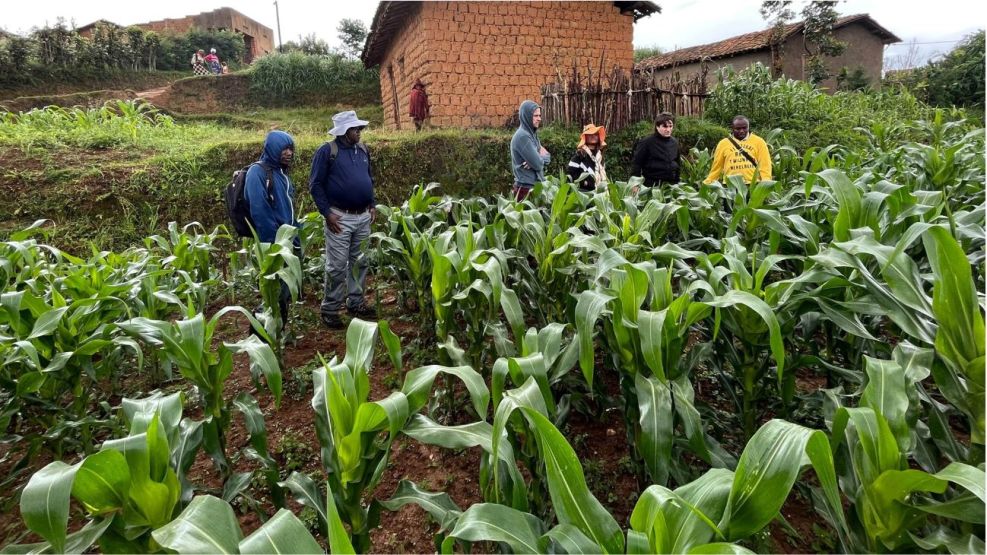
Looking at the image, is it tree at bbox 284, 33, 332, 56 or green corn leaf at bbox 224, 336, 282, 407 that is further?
tree at bbox 284, 33, 332, 56

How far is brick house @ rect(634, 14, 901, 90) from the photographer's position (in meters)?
17.2

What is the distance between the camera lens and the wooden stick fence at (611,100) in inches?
316

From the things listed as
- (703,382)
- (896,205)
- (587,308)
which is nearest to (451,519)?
(587,308)

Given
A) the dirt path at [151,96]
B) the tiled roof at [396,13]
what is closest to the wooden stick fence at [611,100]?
the tiled roof at [396,13]

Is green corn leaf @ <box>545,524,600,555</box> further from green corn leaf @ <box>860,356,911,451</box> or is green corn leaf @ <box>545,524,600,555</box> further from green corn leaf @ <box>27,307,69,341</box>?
green corn leaf @ <box>27,307,69,341</box>

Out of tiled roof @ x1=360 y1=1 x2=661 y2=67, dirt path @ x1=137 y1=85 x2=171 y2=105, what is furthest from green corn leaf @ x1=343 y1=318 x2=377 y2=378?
dirt path @ x1=137 y1=85 x2=171 y2=105

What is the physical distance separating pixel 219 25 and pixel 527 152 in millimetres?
30031

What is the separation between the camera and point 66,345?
92.4 inches

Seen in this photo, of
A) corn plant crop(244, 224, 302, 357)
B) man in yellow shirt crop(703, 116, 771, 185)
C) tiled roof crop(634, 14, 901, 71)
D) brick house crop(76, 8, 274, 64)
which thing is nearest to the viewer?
corn plant crop(244, 224, 302, 357)

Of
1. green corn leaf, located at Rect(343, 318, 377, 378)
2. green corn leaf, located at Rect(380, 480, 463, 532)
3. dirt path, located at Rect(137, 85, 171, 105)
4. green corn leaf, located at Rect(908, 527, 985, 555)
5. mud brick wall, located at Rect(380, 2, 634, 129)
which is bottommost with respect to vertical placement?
green corn leaf, located at Rect(380, 480, 463, 532)

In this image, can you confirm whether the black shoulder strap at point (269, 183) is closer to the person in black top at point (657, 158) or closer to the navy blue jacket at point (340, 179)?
the navy blue jacket at point (340, 179)

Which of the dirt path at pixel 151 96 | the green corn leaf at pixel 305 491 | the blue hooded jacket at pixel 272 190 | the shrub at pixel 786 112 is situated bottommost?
the green corn leaf at pixel 305 491

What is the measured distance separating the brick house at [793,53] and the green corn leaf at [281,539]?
58.6 ft

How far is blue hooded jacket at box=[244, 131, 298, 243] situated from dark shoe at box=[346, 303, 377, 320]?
87cm
